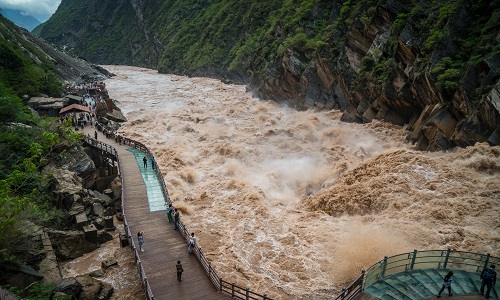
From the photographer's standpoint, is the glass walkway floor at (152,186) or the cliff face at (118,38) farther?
the cliff face at (118,38)

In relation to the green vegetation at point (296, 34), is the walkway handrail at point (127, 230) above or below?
below

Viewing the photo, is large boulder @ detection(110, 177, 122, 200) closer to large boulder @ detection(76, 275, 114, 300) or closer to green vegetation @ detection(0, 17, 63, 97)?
large boulder @ detection(76, 275, 114, 300)

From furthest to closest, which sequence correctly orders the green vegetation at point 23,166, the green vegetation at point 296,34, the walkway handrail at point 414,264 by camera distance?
the green vegetation at point 296,34 < the green vegetation at point 23,166 < the walkway handrail at point 414,264

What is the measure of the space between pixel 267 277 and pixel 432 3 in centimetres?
3383

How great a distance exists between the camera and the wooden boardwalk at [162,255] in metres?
16.9

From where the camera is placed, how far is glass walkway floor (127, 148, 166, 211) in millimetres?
25625

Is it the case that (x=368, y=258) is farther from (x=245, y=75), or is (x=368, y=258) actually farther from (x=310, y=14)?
(x=245, y=75)

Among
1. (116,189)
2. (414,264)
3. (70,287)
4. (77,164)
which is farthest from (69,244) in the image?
(414,264)

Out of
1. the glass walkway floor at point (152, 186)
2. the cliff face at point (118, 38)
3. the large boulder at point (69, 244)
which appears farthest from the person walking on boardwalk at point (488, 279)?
the cliff face at point (118, 38)

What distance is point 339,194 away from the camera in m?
26.4

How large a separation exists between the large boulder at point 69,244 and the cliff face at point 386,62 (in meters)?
28.1

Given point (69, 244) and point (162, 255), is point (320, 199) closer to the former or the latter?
point (162, 255)

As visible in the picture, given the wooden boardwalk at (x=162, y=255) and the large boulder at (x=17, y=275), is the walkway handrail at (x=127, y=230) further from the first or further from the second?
the large boulder at (x=17, y=275)

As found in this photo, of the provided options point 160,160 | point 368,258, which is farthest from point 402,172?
point 160,160
